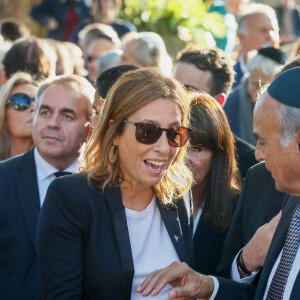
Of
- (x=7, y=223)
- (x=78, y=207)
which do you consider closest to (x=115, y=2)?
(x=7, y=223)

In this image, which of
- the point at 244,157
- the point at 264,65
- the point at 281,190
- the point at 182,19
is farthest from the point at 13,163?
the point at 182,19

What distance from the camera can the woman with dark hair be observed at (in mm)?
4328

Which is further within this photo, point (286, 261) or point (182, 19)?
point (182, 19)

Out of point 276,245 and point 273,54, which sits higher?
point 273,54

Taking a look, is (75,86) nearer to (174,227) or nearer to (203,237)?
(203,237)

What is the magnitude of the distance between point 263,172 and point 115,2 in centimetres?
743

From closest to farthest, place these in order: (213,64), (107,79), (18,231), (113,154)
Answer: (113,154), (18,231), (107,79), (213,64)

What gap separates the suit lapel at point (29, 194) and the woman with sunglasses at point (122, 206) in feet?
2.91

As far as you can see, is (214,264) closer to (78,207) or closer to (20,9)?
(78,207)

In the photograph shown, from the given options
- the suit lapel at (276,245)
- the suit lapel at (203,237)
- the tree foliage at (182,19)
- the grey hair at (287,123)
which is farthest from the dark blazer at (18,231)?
the tree foliage at (182,19)

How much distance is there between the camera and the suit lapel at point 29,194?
14.2ft

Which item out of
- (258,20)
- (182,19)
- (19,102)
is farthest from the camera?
(182,19)

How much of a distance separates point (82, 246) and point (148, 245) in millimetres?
363

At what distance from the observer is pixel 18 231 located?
4305 mm
